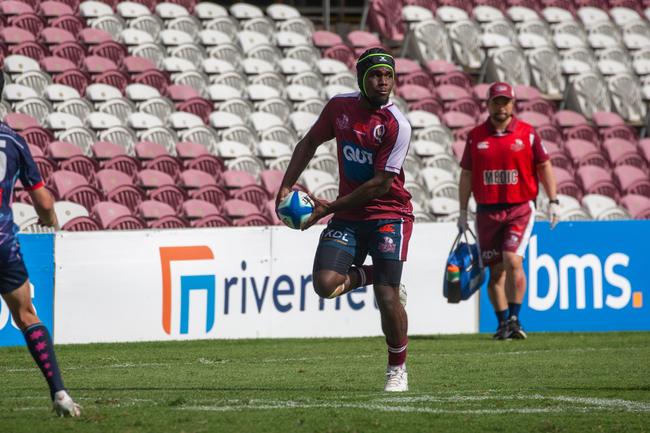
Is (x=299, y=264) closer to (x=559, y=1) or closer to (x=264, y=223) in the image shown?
(x=264, y=223)

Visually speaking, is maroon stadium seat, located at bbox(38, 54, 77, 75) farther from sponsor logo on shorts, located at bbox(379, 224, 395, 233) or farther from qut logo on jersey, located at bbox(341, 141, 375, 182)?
sponsor logo on shorts, located at bbox(379, 224, 395, 233)

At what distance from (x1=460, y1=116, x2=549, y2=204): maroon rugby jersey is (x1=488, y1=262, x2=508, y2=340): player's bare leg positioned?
69 centimetres

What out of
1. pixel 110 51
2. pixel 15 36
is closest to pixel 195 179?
pixel 110 51

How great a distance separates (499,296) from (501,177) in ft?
3.65

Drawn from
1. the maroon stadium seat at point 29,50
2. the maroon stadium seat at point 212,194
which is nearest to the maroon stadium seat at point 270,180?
the maroon stadium seat at point 212,194

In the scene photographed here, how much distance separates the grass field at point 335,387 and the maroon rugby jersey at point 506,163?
4.49ft

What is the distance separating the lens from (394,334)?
7.31 metres

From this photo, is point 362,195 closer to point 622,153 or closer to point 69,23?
point 69,23

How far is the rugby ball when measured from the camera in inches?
282

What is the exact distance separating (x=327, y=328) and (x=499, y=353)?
8.07ft

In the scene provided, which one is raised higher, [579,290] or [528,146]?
[528,146]

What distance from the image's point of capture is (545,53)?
70.2ft

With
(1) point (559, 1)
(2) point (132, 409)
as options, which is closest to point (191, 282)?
(2) point (132, 409)

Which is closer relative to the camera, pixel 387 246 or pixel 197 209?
pixel 387 246
